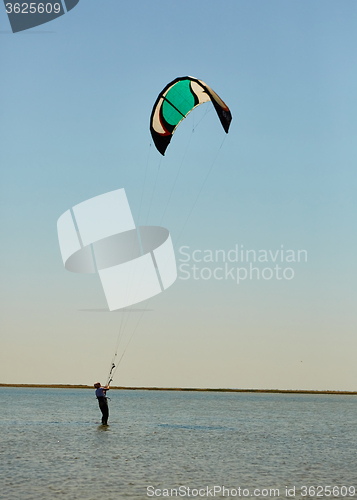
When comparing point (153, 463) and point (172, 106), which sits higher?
point (172, 106)

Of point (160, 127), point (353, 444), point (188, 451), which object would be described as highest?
point (160, 127)

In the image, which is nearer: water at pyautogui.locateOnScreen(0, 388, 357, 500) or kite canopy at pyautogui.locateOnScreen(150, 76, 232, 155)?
water at pyautogui.locateOnScreen(0, 388, 357, 500)

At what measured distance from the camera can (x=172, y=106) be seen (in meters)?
15.6

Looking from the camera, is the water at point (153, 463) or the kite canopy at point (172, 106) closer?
the water at point (153, 463)

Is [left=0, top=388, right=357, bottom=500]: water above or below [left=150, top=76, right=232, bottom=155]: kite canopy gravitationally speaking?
below

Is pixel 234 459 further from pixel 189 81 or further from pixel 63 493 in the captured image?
pixel 189 81

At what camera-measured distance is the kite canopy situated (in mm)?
15016

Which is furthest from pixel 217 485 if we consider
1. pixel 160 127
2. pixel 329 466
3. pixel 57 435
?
pixel 160 127

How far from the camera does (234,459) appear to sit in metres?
12.6

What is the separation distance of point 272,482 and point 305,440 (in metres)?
9.15

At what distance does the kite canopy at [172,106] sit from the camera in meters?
15.0

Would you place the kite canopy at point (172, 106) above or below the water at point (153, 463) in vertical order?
above

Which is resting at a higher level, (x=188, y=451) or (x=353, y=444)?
(x=188, y=451)

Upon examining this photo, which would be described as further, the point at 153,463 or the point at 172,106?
the point at 172,106
